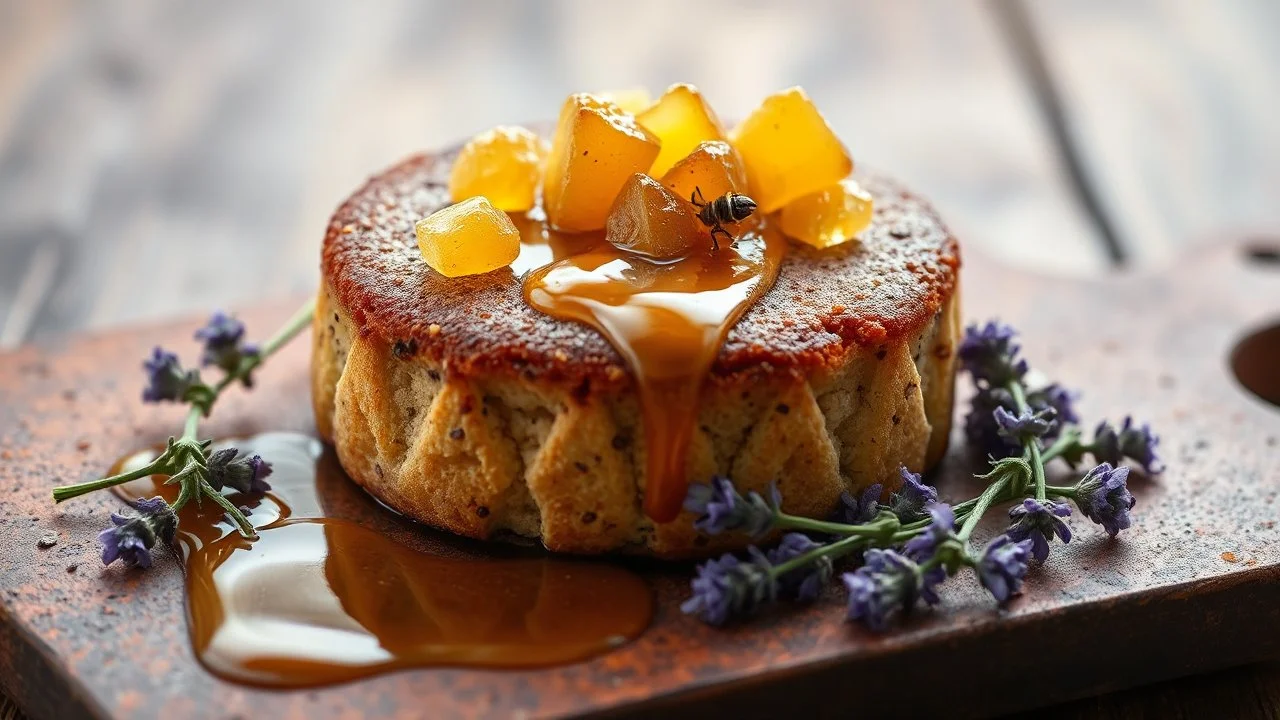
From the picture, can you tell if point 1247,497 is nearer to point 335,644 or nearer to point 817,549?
point 817,549

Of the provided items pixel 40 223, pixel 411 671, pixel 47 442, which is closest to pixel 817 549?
pixel 411 671

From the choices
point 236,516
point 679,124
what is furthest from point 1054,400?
point 236,516

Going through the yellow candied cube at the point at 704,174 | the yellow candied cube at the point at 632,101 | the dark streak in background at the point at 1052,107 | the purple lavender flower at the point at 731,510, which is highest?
the yellow candied cube at the point at 632,101

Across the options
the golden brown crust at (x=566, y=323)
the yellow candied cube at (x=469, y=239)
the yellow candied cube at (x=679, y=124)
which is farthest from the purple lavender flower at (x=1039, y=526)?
the yellow candied cube at (x=469, y=239)

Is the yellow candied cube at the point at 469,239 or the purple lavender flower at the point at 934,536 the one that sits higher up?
the yellow candied cube at the point at 469,239

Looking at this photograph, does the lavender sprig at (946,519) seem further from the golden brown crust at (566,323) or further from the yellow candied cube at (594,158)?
the yellow candied cube at (594,158)

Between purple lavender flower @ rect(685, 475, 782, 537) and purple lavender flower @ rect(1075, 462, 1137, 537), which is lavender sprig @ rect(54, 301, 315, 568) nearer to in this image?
purple lavender flower @ rect(685, 475, 782, 537)

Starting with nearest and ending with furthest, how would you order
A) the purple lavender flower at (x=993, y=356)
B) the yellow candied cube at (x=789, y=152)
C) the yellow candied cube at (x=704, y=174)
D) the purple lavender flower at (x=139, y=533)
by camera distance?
the purple lavender flower at (x=139, y=533), the yellow candied cube at (x=704, y=174), the yellow candied cube at (x=789, y=152), the purple lavender flower at (x=993, y=356)
